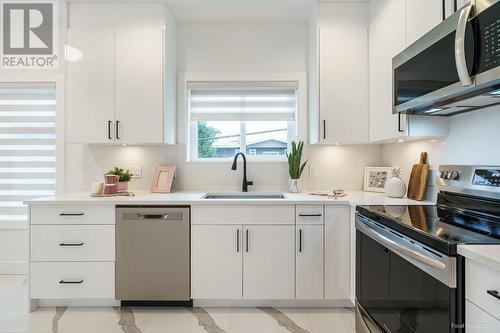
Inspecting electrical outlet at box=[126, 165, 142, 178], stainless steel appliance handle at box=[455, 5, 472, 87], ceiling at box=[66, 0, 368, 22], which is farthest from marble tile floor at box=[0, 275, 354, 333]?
ceiling at box=[66, 0, 368, 22]

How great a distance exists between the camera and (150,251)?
7.57ft

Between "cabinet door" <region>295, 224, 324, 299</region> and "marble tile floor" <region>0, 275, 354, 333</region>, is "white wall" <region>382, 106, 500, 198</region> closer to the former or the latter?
"cabinet door" <region>295, 224, 324, 299</region>

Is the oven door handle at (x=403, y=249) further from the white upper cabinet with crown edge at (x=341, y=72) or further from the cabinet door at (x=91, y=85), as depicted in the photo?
the cabinet door at (x=91, y=85)

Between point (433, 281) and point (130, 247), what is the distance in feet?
6.55

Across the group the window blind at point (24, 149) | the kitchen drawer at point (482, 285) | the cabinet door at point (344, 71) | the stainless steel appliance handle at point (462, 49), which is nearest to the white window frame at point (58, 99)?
the window blind at point (24, 149)

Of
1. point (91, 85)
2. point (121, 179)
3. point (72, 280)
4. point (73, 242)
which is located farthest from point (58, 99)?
point (72, 280)

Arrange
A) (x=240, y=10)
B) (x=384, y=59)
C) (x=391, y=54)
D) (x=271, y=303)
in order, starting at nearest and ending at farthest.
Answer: (x=391, y=54) → (x=384, y=59) → (x=271, y=303) → (x=240, y=10)

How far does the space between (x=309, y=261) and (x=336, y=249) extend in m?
0.23

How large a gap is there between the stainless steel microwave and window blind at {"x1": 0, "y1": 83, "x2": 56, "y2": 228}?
10.3 ft

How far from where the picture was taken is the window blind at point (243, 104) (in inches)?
118

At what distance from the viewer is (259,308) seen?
238 centimetres

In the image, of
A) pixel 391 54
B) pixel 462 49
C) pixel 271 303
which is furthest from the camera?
pixel 271 303

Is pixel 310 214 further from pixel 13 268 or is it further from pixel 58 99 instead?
pixel 13 268

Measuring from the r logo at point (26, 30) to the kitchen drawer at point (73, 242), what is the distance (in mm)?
1767
